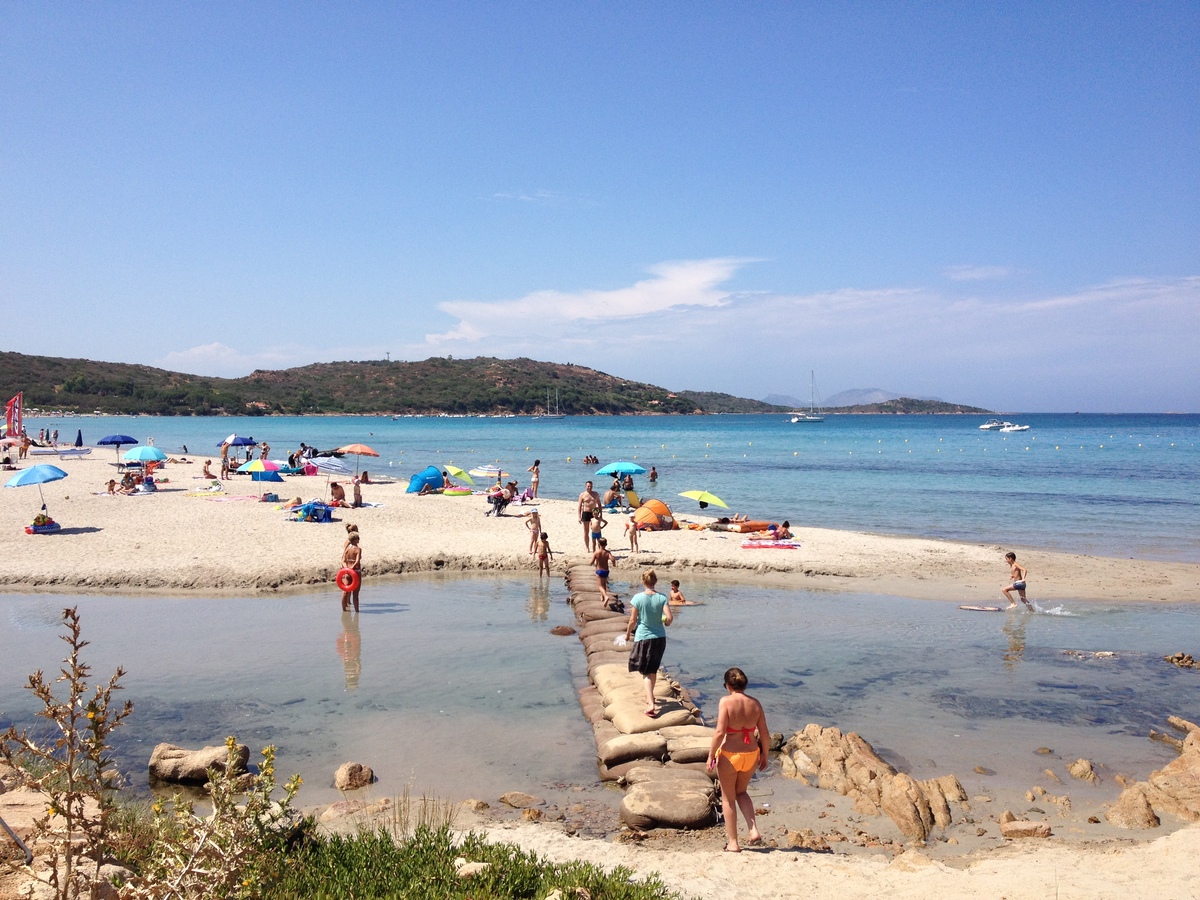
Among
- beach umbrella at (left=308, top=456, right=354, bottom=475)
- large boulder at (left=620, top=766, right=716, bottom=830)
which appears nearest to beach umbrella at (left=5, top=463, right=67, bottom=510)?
beach umbrella at (left=308, top=456, right=354, bottom=475)

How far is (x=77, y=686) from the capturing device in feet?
10.9

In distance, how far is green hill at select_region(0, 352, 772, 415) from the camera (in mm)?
118812

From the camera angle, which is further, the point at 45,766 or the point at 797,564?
the point at 797,564

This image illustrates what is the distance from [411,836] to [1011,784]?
19.2 feet

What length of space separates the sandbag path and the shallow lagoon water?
314 millimetres

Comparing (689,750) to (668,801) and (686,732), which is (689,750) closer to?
(686,732)

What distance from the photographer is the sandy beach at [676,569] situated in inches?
240

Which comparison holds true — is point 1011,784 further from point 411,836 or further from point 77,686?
point 77,686

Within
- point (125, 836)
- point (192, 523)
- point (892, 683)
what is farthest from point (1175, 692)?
point (192, 523)

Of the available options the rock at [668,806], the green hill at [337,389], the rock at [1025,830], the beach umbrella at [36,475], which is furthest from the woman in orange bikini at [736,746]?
the green hill at [337,389]

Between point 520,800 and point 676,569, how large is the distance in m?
11.5

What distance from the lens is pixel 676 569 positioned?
61.3 feet

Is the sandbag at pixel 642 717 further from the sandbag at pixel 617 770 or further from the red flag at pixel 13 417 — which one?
the red flag at pixel 13 417

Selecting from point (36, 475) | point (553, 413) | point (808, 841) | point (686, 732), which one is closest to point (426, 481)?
point (36, 475)
